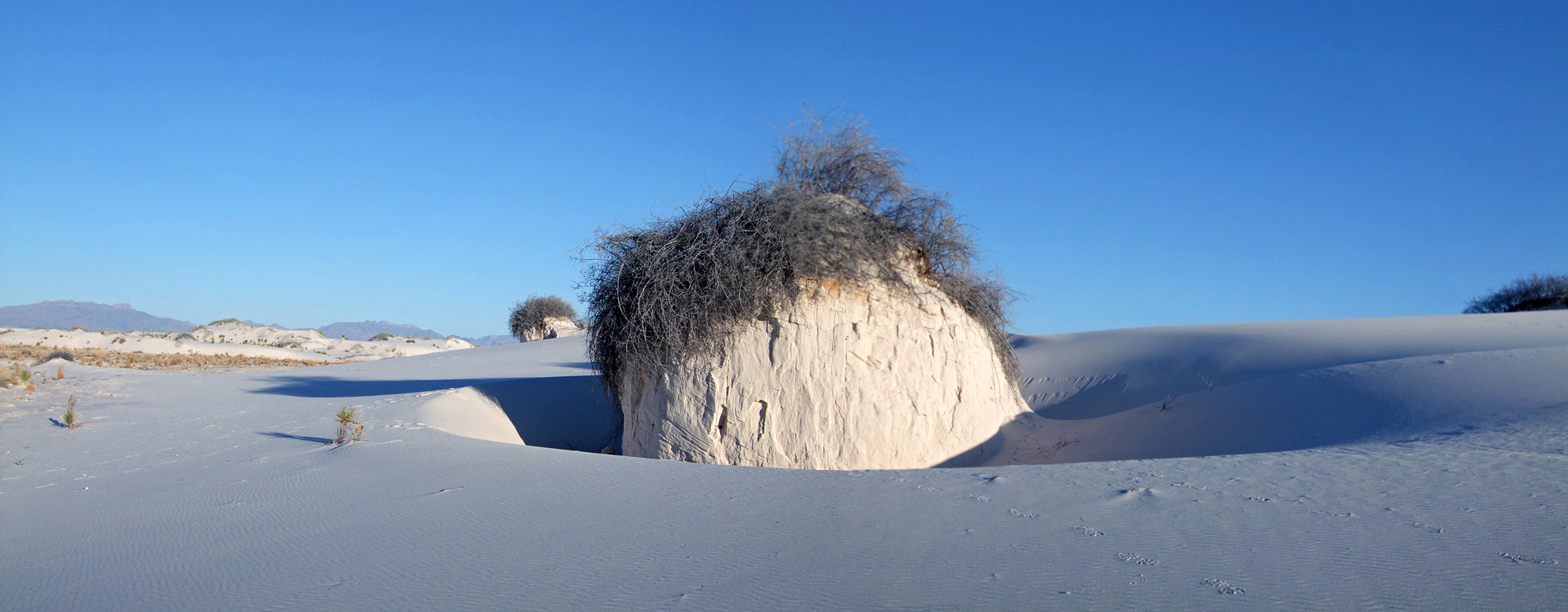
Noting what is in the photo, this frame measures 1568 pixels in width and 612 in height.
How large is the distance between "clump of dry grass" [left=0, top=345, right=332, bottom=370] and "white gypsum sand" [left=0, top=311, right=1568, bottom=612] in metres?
17.8

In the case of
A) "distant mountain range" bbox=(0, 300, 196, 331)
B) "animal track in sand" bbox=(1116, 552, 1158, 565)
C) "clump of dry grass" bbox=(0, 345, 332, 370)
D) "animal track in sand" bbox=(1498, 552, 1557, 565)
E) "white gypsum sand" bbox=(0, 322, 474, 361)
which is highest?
"distant mountain range" bbox=(0, 300, 196, 331)

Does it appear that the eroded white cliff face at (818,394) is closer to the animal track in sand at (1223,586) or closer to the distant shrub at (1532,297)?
the animal track in sand at (1223,586)

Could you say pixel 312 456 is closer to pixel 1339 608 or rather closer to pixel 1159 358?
pixel 1339 608

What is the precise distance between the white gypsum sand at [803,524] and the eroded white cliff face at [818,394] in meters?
1.51

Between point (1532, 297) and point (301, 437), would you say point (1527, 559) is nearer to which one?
point (301, 437)

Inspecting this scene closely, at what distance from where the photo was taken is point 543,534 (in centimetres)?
397

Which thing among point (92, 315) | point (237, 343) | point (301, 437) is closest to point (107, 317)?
point (92, 315)

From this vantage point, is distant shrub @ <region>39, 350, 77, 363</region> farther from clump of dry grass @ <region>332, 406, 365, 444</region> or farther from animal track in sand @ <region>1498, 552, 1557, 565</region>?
animal track in sand @ <region>1498, 552, 1557, 565</region>

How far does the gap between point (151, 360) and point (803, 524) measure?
2990 centimetres

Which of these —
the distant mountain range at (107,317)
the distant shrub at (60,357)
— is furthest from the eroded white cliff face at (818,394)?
the distant mountain range at (107,317)

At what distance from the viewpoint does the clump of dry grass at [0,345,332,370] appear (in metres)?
22.3

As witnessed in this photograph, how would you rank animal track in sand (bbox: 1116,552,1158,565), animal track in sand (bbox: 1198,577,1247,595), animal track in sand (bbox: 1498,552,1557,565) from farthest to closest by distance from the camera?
animal track in sand (bbox: 1116,552,1158,565), animal track in sand (bbox: 1498,552,1557,565), animal track in sand (bbox: 1198,577,1247,595)

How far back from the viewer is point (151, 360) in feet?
82.7

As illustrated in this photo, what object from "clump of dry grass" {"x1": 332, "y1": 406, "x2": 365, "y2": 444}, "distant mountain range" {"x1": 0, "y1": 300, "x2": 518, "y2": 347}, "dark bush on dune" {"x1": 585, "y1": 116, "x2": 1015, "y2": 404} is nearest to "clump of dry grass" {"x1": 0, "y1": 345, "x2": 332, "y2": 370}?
"clump of dry grass" {"x1": 332, "y1": 406, "x2": 365, "y2": 444}
